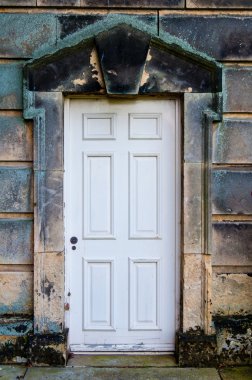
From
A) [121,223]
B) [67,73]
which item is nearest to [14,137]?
[67,73]

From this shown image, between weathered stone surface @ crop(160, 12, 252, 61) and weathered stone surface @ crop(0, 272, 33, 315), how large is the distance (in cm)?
270

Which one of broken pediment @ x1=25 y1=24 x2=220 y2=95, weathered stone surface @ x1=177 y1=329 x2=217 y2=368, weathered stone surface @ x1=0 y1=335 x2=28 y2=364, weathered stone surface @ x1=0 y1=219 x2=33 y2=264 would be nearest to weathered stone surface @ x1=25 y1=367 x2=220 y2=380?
weathered stone surface @ x1=177 y1=329 x2=217 y2=368

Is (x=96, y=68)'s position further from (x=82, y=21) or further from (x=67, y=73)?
(x=82, y=21)

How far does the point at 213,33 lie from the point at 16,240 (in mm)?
2714

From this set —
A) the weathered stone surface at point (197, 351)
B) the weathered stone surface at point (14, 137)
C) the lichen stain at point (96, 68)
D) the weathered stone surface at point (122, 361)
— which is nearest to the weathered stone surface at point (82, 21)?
the lichen stain at point (96, 68)

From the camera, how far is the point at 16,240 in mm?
4215

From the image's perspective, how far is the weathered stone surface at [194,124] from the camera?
4.14 metres

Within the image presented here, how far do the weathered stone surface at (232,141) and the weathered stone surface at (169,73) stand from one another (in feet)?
1.43

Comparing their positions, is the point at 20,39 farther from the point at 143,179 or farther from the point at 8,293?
the point at 8,293

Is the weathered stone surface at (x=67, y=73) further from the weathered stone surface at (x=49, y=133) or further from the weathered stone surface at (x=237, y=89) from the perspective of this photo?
the weathered stone surface at (x=237, y=89)

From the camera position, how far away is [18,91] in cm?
417

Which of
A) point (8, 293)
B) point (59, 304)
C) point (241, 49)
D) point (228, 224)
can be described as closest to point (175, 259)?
point (228, 224)

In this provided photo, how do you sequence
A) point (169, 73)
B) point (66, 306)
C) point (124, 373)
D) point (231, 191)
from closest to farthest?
point (124, 373)
point (169, 73)
point (231, 191)
point (66, 306)

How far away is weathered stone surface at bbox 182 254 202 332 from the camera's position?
13.7 ft
